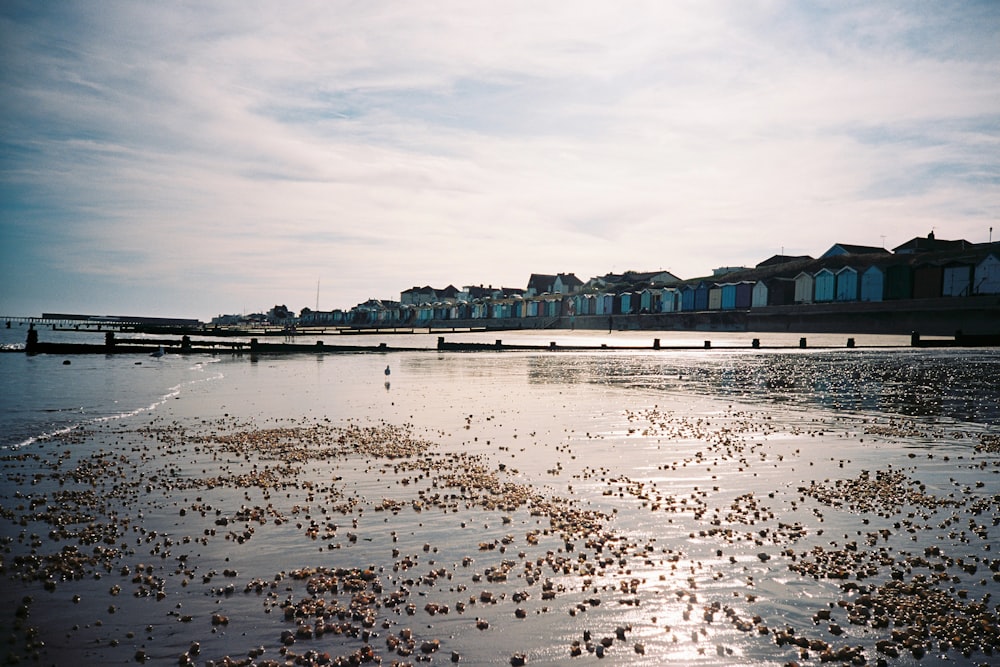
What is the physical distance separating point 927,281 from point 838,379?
6169 centimetres

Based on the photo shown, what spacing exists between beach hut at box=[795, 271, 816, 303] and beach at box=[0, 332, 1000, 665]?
270ft

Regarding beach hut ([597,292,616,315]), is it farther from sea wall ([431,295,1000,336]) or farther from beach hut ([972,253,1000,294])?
beach hut ([972,253,1000,294])

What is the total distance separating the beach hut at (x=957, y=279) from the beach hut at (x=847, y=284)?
1060cm

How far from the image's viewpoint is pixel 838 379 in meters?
32.9

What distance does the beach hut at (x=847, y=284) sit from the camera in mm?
87312

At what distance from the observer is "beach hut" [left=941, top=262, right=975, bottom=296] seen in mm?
75625

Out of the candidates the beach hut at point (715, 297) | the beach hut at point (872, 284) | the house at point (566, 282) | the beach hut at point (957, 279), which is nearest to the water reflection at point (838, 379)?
the beach hut at point (957, 279)

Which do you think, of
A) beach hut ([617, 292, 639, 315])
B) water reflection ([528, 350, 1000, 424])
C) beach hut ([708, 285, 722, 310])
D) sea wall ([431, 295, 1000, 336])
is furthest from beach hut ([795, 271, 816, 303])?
water reflection ([528, 350, 1000, 424])

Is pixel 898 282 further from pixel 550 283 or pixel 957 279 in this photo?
pixel 550 283

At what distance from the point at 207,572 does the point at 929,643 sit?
25.5 feet

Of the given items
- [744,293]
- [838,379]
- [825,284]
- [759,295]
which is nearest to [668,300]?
[744,293]

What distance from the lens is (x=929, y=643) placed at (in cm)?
571

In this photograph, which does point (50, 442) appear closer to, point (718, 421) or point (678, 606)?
point (678, 606)

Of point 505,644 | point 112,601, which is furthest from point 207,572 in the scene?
point 505,644
